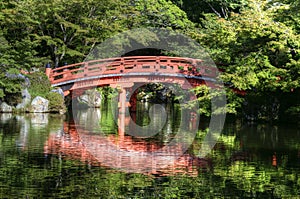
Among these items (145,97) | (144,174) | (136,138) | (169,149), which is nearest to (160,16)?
(145,97)

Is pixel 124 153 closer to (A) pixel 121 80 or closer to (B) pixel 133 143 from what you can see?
(B) pixel 133 143

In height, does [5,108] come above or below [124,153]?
above

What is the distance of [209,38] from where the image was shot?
2412cm

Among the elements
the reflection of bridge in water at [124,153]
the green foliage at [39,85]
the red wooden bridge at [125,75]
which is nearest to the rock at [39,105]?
the green foliage at [39,85]

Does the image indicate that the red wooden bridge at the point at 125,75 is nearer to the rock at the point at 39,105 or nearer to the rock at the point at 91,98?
the rock at the point at 39,105

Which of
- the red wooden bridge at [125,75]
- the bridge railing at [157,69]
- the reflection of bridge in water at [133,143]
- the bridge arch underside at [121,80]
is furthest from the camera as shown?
the bridge arch underside at [121,80]

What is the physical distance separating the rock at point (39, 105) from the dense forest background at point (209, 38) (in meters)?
1.32

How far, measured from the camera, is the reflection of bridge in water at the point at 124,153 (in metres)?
10.8

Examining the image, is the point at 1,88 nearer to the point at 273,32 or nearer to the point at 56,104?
the point at 56,104

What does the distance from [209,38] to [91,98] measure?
40.8ft

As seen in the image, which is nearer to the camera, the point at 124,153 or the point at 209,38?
the point at 124,153

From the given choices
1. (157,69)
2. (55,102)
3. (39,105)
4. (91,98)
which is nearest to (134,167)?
(39,105)

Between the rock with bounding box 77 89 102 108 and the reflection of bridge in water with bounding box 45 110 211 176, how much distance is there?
703 inches

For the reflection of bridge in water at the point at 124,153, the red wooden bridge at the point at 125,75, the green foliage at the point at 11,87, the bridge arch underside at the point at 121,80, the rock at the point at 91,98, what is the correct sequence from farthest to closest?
the rock at the point at 91,98
the bridge arch underside at the point at 121,80
the red wooden bridge at the point at 125,75
the green foliage at the point at 11,87
the reflection of bridge in water at the point at 124,153
